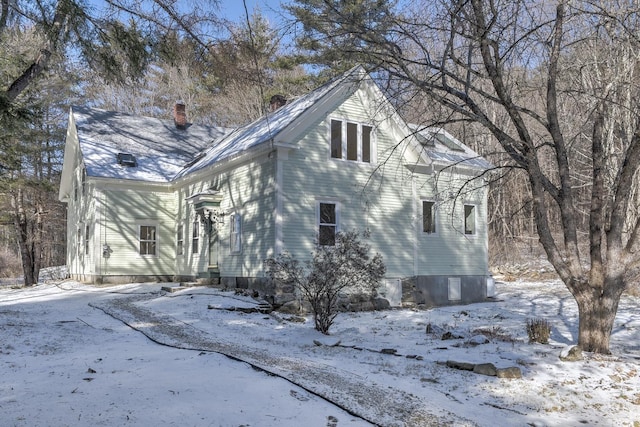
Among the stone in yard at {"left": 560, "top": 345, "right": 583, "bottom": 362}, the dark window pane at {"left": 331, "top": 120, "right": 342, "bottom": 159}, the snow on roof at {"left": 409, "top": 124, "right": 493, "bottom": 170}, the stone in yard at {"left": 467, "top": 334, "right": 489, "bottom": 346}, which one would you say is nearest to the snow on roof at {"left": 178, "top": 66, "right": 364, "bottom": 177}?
the dark window pane at {"left": 331, "top": 120, "right": 342, "bottom": 159}

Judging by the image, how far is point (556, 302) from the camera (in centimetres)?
1619

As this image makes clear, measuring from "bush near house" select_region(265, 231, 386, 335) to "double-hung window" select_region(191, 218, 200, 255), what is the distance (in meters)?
7.39

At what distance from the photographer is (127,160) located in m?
19.0

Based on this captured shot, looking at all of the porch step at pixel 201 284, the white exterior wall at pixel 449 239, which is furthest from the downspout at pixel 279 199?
the white exterior wall at pixel 449 239

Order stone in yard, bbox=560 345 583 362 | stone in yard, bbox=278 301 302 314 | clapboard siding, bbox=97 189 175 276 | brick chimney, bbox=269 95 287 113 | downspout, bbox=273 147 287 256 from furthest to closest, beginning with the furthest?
brick chimney, bbox=269 95 287 113, clapboard siding, bbox=97 189 175 276, downspout, bbox=273 147 287 256, stone in yard, bbox=278 301 302 314, stone in yard, bbox=560 345 583 362

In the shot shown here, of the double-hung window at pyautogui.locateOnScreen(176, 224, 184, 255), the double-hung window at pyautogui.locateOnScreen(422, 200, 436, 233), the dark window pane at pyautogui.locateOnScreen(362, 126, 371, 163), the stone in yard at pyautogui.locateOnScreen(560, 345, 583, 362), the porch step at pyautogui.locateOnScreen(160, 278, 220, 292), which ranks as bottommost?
the stone in yard at pyautogui.locateOnScreen(560, 345, 583, 362)

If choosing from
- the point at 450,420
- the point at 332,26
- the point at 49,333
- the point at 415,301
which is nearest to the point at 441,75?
the point at 332,26

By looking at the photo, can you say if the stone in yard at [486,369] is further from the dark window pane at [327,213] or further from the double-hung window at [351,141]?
the double-hung window at [351,141]

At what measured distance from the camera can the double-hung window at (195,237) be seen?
57.0 feet

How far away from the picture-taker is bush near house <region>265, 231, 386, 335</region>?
968 cm

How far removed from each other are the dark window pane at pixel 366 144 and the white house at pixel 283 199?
0.03 m

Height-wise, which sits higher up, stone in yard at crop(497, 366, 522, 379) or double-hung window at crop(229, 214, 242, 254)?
double-hung window at crop(229, 214, 242, 254)

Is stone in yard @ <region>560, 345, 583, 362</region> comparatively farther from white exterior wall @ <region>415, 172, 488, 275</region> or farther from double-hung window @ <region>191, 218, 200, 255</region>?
double-hung window @ <region>191, 218, 200, 255</region>

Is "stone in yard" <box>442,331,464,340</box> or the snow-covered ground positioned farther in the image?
"stone in yard" <box>442,331,464,340</box>
